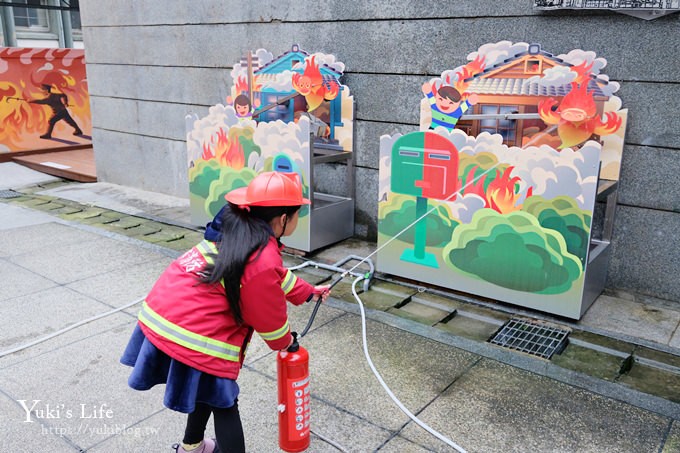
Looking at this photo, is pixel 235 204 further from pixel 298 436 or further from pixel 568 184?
pixel 568 184

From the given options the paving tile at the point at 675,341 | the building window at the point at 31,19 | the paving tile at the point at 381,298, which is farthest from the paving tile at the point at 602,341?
the building window at the point at 31,19

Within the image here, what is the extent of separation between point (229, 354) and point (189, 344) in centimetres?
18

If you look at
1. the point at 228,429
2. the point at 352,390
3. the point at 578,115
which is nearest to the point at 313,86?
the point at 578,115

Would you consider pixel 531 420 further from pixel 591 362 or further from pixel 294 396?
pixel 294 396

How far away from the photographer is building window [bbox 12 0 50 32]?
70.9 feet

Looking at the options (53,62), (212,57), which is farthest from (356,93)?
(53,62)

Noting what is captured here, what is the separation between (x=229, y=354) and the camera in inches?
101

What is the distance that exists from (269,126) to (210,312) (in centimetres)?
396

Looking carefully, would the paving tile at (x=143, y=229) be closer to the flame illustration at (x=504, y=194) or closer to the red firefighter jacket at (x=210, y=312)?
the flame illustration at (x=504, y=194)

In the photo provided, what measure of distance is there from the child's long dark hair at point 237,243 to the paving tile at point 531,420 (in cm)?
150

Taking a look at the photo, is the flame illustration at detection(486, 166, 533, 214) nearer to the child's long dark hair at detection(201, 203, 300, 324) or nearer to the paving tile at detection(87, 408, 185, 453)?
the child's long dark hair at detection(201, 203, 300, 324)

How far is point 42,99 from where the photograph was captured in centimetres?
1255

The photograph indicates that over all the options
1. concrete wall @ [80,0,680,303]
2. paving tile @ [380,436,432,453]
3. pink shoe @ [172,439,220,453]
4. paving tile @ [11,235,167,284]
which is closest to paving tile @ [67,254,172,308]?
paving tile @ [11,235,167,284]

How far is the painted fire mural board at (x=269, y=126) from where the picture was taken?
20.3 feet
